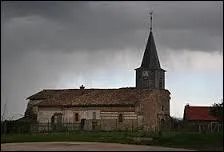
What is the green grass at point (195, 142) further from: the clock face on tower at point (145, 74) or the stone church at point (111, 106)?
the clock face on tower at point (145, 74)

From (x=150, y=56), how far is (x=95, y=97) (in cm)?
1336

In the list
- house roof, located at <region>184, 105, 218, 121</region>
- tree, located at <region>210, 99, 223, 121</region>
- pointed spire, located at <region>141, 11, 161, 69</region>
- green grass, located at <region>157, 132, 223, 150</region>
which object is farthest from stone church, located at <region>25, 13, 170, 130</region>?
green grass, located at <region>157, 132, 223, 150</region>

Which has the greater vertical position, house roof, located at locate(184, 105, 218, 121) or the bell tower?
the bell tower

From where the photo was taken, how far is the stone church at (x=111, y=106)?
2655 inches

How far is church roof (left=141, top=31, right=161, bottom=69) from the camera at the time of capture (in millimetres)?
78938

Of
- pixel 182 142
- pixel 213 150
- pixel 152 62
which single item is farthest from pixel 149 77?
pixel 213 150

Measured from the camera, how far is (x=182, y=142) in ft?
117

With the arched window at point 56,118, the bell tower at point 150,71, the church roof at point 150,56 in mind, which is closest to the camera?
the arched window at point 56,118

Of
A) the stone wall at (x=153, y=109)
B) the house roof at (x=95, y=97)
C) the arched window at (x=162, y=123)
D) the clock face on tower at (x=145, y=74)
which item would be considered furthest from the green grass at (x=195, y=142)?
the clock face on tower at (x=145, y=74)

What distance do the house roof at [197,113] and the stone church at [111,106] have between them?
3.46 m

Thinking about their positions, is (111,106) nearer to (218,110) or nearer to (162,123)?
(162,123)

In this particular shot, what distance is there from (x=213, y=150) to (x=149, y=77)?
159ft

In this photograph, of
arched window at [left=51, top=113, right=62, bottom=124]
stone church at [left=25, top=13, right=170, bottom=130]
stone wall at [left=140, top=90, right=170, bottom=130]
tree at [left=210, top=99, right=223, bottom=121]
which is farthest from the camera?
arched window at [left=51, top=113, right=62, bottom=124]

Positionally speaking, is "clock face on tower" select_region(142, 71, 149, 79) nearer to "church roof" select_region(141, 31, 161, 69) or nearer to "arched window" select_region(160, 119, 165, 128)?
"church roof" select_region(141, 31, 161, 69)
